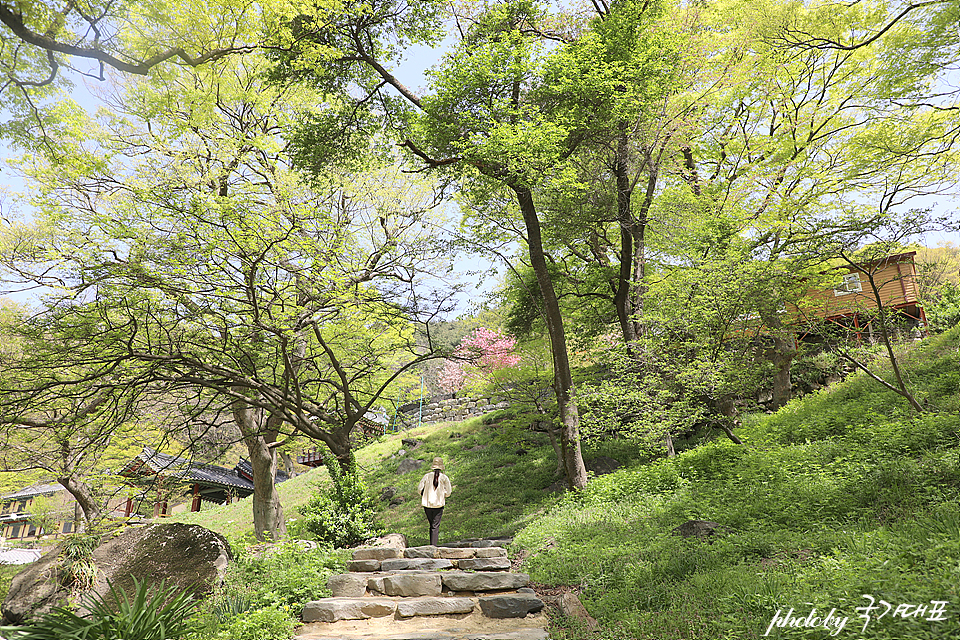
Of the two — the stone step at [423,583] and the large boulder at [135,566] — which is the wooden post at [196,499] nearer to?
the large boulder at [135,566]

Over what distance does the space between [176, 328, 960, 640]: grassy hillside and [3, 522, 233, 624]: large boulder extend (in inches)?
159

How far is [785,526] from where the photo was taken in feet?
15.9

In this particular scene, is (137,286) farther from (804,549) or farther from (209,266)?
(804,549)

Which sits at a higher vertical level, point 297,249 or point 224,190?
point 224,190

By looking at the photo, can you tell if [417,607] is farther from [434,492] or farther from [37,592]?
[37,592]

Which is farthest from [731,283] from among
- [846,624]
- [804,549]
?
[846,624]

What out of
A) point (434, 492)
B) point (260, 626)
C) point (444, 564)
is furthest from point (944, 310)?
point (260, 626)

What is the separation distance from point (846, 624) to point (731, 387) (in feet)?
20.0

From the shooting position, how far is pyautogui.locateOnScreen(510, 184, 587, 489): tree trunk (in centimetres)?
985

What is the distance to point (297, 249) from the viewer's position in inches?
342

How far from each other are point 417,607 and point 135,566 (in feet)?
11.6

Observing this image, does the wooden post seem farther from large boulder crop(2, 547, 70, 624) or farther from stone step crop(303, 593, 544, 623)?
stone step crop(303, 593, 544, 623)

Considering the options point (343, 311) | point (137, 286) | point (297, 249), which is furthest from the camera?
point (343, 311)

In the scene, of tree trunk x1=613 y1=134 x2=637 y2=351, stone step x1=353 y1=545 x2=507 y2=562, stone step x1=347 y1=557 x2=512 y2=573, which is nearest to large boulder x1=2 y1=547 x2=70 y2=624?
stone step x1=353 y1=545 x2=507 y2=562
